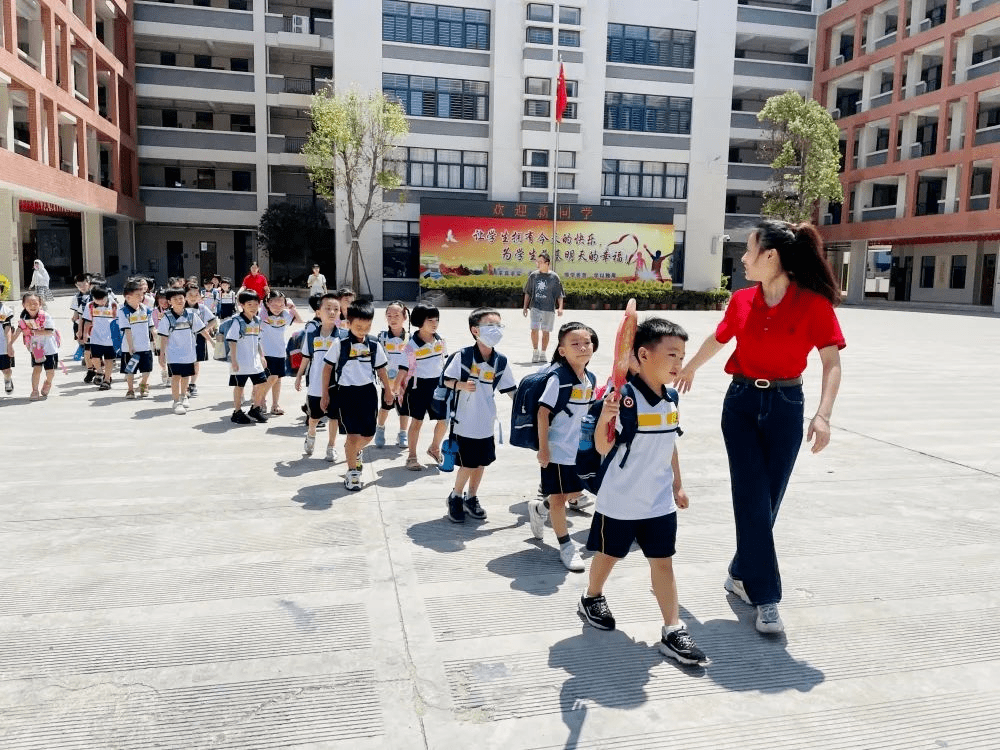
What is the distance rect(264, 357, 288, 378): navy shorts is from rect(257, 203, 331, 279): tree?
29259 millimetres

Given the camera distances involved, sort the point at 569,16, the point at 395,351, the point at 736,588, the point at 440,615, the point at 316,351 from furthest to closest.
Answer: the point at 569,16 < the point at 316,351 < the point at 395,351 < the point at 736,588 < the point at 440,615

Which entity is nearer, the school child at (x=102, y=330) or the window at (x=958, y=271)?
the school child at (x=102, y=330)

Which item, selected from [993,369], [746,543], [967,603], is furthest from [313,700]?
[993,369]

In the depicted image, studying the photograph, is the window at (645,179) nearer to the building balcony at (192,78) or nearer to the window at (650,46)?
the window at (650,46)

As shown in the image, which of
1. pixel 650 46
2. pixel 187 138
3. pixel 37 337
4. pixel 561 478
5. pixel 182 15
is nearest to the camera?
pixel 561 478

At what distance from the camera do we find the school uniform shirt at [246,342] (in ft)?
28.4

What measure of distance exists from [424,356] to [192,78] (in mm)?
36471

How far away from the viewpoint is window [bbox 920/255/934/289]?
140 feet

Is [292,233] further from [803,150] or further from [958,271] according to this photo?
[958,271]

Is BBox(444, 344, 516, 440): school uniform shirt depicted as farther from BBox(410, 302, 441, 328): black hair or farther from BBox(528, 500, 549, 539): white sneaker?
BBox(410, 302, 441, 328): black hair

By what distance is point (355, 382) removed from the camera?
6.30 m

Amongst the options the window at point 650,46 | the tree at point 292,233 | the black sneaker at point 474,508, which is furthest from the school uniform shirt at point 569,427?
the window at point 650,46

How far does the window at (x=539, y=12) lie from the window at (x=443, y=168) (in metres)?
6.63

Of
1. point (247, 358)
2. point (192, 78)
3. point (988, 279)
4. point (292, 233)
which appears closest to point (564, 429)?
point (247, 358)
